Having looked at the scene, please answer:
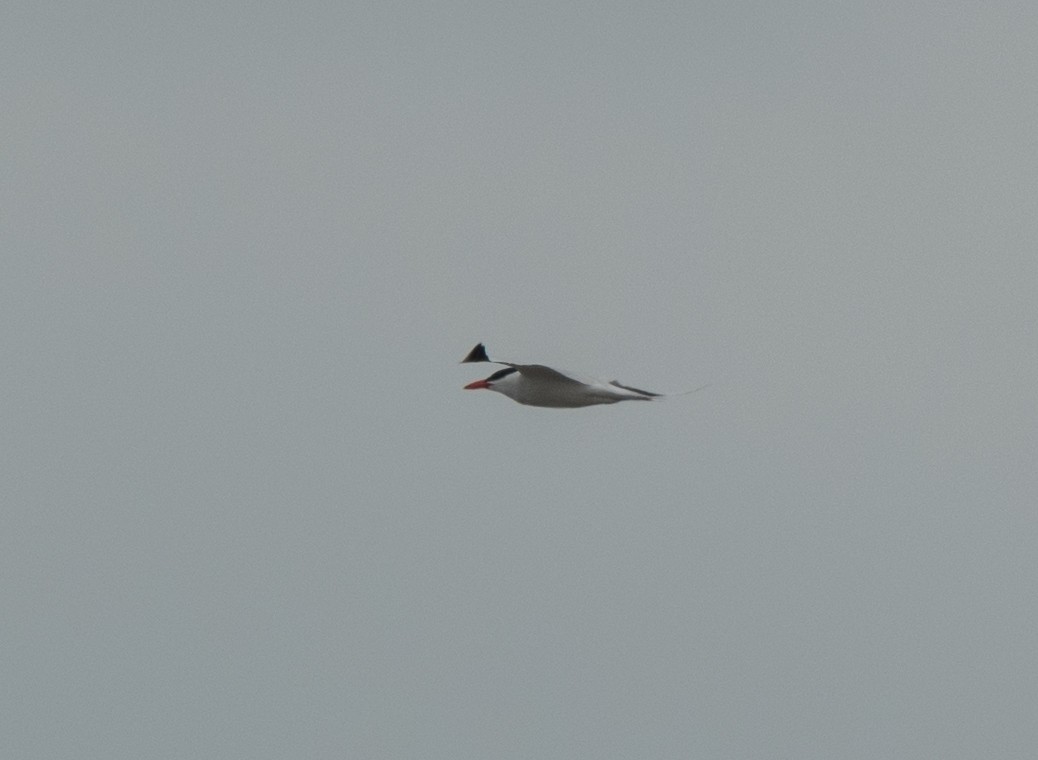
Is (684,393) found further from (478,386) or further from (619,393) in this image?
(478,386)

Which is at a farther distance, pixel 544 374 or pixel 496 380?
pixel 496 380

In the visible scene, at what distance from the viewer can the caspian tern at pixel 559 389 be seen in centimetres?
3600

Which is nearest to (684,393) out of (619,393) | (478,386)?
(619,393)

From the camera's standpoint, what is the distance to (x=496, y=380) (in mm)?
37906

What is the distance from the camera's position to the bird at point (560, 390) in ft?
118

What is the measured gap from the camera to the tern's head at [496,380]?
123 ft

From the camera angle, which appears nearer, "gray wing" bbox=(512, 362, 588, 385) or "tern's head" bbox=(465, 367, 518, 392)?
"gray wing" bbox=(512, 362, 588, 385)

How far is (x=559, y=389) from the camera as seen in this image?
120ft

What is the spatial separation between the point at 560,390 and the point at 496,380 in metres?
1.73

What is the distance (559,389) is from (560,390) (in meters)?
0.04

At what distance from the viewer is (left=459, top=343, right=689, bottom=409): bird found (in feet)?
118

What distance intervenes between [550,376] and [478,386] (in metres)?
2.68

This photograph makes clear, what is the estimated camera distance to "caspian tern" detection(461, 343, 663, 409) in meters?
36.0

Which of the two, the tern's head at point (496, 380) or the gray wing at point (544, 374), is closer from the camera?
the gray wing at point (544, 374)
